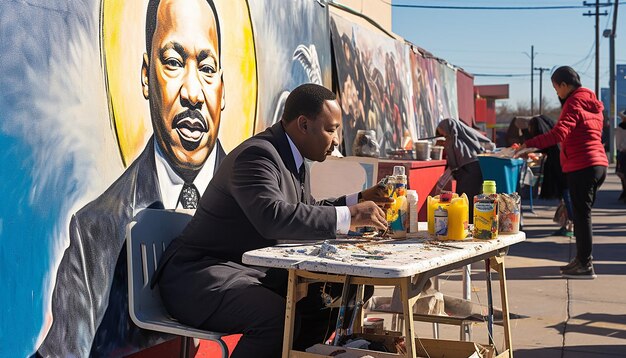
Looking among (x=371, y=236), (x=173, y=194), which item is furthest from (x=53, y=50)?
(x=371, y=236)

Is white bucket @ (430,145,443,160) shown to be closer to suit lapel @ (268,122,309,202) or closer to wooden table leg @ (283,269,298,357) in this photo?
suit lapel @ (268,122,309,202)

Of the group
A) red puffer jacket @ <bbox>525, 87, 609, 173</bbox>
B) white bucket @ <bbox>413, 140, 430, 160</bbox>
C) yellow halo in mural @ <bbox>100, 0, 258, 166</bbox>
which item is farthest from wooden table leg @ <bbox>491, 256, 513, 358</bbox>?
white bucket @ <bbox>413, 140, 430, 160</bbox>

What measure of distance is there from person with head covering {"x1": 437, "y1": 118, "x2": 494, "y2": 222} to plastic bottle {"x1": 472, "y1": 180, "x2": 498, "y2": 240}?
551 centimetres

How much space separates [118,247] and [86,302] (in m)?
0.33

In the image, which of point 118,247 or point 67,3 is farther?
point 118,247

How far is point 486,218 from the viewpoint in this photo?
4.11 m

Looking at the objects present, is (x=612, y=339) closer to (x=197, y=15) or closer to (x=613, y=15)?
(x=197, y=15)

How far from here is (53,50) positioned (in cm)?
370

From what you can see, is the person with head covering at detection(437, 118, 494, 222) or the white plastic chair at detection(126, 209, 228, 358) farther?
the person with head covering at detection(437, 118, 494, 222)

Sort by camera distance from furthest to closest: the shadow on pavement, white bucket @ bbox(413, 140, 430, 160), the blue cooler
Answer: the blue cooler < white bucket @ bbox(413, 140, 430, 160) < the shadow on pavement

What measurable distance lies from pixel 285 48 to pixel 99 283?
3169 millimetres

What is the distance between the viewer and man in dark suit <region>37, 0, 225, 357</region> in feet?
12.6

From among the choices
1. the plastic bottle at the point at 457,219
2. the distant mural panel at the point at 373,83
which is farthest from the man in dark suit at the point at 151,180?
the distant mural panel at the point at 373,83

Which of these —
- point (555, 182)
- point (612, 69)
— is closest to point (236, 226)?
point (555, 182)
